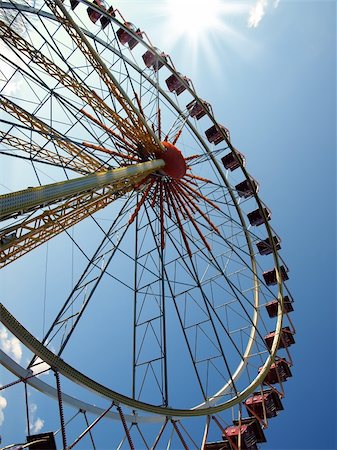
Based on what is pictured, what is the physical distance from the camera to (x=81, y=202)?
13.0 m

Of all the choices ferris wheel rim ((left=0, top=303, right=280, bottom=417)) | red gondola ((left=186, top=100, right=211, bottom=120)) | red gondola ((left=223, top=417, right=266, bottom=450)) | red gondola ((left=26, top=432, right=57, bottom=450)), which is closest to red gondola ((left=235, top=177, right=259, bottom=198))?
red gondola ((left=186, top=100, right=211, bottom=120))

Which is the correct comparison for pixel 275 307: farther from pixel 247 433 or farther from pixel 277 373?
pixel 247 433

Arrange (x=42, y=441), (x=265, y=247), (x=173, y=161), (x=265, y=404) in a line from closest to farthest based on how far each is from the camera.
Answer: (x=42, y=441)
(x=173, y=161)
(x=265, y=404)
(x=265, y=247)

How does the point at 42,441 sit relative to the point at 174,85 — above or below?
below

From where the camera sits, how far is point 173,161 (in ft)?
57.4

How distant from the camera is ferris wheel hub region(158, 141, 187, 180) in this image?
17.4 meters

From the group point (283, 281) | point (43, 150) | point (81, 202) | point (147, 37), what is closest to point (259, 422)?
point (283, 281)

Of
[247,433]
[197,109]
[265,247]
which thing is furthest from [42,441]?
[197,109]

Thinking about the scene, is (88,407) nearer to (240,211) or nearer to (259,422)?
(259,422)

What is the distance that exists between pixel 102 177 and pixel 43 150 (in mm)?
5621

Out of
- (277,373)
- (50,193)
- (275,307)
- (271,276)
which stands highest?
(50,193)

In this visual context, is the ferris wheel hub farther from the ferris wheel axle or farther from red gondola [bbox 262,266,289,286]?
red gondola [bbox 262,266,289,286]

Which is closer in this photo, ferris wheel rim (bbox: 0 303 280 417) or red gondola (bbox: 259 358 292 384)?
ferris wheel rim (bbox: 0 303 280 417)

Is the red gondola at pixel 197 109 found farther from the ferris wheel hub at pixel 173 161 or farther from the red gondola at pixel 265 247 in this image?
the red gondola at pixel 265 247
